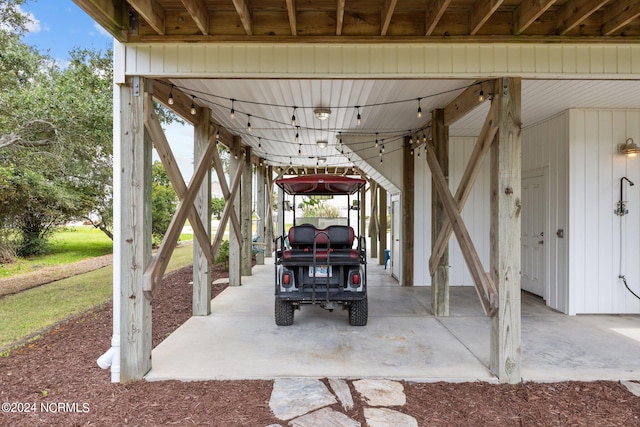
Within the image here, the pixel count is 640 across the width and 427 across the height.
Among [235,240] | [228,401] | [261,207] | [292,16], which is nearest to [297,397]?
[228,401]

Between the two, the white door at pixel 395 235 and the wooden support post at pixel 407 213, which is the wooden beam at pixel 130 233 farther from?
the white door at pixel 395 235

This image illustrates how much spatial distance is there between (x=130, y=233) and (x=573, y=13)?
4190mm

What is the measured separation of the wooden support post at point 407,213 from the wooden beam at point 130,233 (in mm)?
4940

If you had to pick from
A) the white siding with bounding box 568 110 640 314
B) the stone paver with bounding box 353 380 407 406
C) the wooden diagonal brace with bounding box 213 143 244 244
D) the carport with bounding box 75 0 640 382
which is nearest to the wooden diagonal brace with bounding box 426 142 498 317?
the carport with bounding box 75 0 640 382

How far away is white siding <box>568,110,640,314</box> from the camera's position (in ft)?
16.8

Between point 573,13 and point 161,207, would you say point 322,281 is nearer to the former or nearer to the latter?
point 573,13

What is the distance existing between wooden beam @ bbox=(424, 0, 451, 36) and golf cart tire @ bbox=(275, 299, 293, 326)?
3.40 metres

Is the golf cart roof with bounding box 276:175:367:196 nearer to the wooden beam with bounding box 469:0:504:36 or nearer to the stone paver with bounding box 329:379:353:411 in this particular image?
the wooden beam with bounding box 469:0:504:36

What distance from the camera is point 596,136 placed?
16.8 ft

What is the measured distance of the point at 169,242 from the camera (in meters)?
3.35

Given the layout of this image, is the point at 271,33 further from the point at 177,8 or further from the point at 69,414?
the point at 69,414

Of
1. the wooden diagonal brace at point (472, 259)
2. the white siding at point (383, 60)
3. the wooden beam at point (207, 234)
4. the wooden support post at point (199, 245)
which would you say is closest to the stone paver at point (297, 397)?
the wooden diagonal brace at point (472, 259)

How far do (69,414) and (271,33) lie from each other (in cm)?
344

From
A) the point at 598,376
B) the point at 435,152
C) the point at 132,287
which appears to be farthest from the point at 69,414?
the point at 435,152
